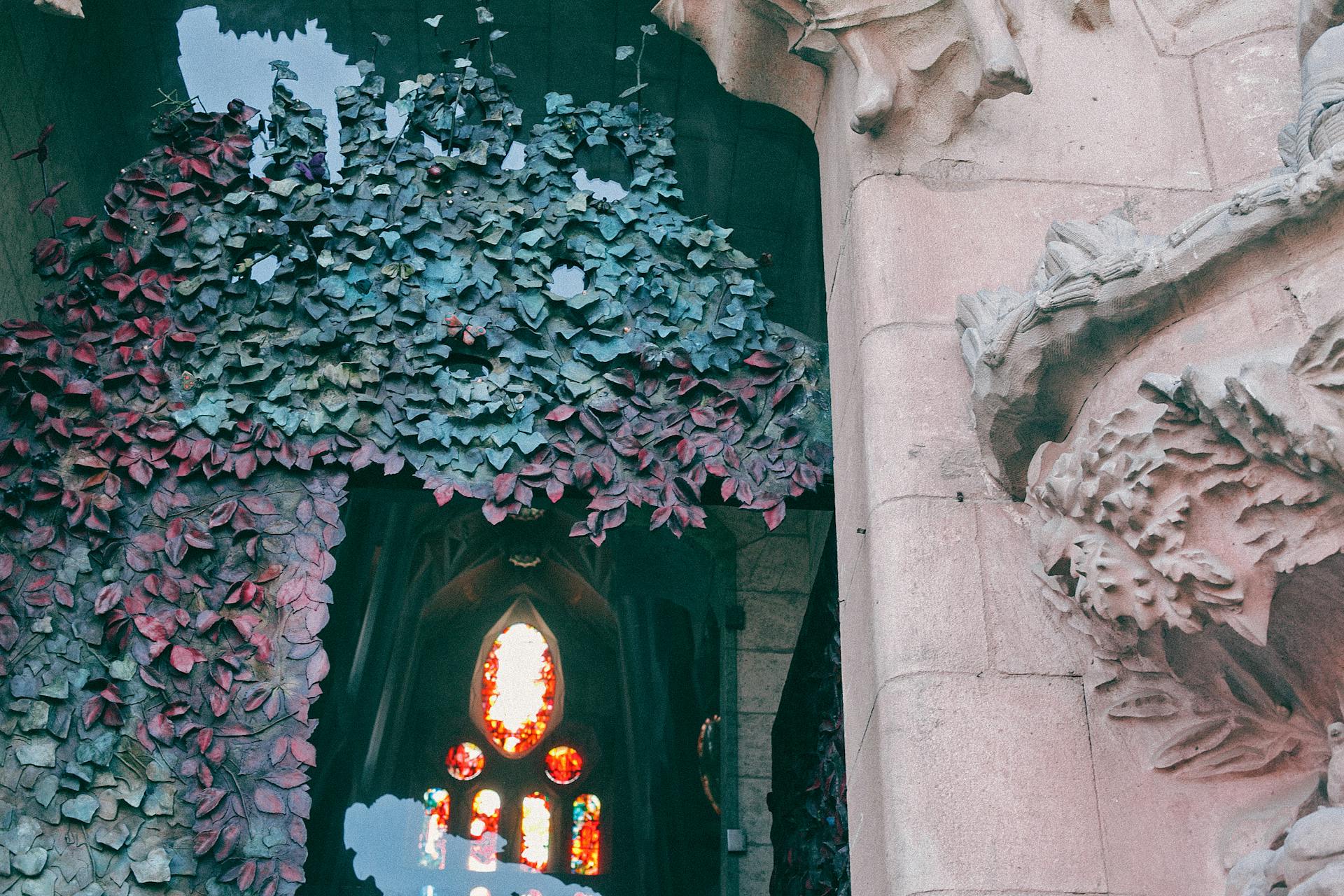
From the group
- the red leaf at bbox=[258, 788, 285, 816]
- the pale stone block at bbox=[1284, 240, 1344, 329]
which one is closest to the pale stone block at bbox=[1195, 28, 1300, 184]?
the pale stone block at bbox=[1284, 240, 1344, 329]

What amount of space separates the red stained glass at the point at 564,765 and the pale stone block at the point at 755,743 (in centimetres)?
700

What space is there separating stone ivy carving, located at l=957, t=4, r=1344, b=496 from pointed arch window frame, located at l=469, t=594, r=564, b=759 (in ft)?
35.5

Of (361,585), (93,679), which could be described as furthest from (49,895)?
(361,585)

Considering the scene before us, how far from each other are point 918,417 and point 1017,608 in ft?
1.78

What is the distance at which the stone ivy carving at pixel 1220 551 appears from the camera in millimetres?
2752

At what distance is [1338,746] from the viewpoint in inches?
118

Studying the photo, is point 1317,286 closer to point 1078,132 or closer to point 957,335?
point 957,335

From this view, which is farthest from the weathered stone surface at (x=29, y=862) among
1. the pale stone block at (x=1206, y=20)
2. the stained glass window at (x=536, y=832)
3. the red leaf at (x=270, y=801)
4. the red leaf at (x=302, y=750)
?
the stained glass window at (x=536, y=832)

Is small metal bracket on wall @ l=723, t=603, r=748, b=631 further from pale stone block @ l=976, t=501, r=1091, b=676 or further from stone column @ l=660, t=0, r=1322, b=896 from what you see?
pale stone block @ l=976, t=501, r=1091, b=676

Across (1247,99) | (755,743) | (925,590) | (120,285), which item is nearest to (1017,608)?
(925,590)

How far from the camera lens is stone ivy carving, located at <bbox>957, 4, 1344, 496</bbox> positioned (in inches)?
118

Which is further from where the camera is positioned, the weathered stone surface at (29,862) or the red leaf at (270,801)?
the red leaf at (270,801)

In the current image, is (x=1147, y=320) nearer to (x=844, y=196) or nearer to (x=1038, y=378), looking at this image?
(x=1038, y=378)

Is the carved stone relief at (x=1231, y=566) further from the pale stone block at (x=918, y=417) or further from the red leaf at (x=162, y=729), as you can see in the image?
the red leaf at (x=162, y=729)
